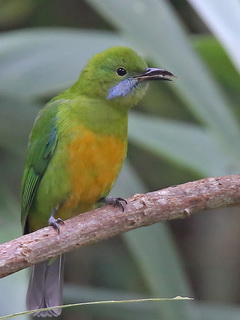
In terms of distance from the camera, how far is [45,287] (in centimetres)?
327

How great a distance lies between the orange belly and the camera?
9.78ft

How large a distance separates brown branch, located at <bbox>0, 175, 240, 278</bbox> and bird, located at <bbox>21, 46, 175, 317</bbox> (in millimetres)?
506

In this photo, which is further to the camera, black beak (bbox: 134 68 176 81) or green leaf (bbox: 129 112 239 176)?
green leaf (bbox: 129 112 239 176)

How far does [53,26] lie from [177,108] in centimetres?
98

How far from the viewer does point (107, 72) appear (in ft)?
10.3

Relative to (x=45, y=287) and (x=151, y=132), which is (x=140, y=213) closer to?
(x=45, y=287)

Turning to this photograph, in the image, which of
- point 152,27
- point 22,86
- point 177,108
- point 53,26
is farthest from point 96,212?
point 53,26

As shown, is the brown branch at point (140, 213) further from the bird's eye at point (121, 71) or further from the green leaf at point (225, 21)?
the bird's eye at point (121, 71)

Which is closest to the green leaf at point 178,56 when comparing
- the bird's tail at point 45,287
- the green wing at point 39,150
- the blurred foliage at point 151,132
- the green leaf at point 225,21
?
the blurred foliage at point 151,132

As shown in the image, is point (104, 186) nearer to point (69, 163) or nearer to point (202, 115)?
point (69, 163)

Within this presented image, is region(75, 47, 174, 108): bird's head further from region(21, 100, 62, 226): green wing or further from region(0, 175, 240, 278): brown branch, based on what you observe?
region(0, 175, 240, 278): brown branch

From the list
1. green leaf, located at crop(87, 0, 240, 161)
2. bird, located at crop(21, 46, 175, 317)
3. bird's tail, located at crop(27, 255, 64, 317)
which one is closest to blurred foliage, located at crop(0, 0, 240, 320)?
green leaf, located at crop(87, 0, 240, 161)

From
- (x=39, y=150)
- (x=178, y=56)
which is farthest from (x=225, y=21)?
(x=39, y=150)

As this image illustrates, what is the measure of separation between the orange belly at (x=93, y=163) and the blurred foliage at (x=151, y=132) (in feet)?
0.97
